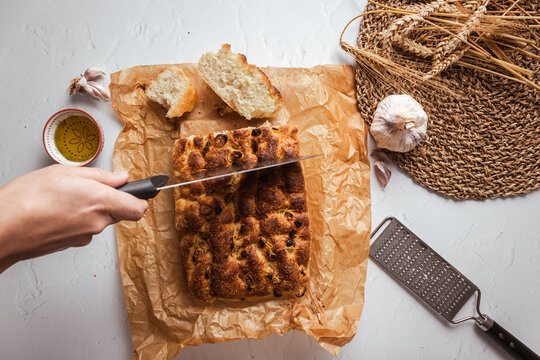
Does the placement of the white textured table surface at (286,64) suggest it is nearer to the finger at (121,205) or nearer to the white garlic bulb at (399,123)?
the white garlic bulb at (399,123)

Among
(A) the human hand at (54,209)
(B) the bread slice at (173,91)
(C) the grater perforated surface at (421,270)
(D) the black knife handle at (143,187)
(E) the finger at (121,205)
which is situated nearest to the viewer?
(A) the human hand at (54,209)

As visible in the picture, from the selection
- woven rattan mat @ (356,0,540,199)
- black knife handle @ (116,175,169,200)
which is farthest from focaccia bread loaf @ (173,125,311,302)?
woven rattan mat @ (356,0,540,199)

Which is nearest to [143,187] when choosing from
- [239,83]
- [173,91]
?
[173,91]

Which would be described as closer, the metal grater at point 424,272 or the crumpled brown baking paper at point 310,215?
the crumpled brown baking paper at point 310,215

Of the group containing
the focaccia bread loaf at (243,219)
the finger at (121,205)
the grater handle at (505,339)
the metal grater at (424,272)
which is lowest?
the grater handle at (505,339)

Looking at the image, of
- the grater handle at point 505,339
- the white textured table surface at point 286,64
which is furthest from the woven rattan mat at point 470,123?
the grater handle at point 505,339

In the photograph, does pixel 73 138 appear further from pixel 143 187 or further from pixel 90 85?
pixel 143 187

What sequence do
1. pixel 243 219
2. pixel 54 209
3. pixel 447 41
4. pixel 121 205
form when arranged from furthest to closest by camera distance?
pixel 447 41 → pixel 243 219 → pixel 121 205 → pixel 54 209
